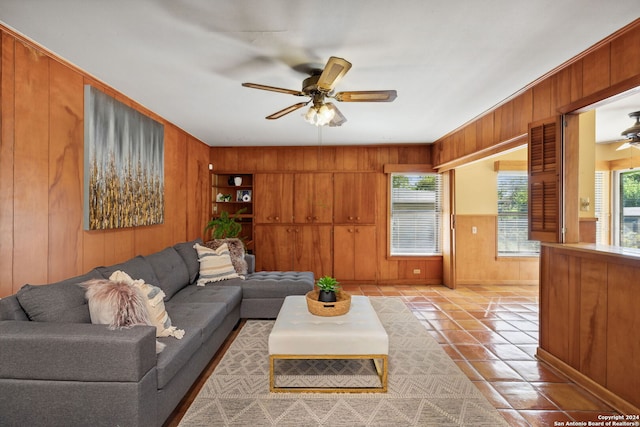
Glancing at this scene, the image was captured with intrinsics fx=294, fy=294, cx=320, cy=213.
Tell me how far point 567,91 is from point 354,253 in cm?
380

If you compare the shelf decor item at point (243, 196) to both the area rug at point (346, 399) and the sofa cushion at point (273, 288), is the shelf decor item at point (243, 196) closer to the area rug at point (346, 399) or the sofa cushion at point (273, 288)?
the sofa cushion at point (273, 288)

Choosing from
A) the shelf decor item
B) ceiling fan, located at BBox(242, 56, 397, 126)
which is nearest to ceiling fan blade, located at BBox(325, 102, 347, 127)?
ceiling fan, located at BBox(242, 56, 397, 126)

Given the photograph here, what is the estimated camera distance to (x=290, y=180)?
5.51 metres

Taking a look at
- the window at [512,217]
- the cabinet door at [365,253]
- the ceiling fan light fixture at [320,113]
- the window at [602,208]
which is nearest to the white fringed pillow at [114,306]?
the ceiling fan light fixture at [320,113]

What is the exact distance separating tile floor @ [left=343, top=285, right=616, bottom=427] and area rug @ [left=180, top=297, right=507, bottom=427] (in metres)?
0.18

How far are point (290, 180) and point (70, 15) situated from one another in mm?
3881

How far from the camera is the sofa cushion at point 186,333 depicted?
6.02 ft

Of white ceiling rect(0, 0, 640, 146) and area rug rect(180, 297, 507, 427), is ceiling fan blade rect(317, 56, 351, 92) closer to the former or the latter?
white ceiling rect(0, 0, 640, 146)

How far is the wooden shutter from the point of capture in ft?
8.44

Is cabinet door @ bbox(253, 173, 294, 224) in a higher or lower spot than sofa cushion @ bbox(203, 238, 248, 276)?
higher

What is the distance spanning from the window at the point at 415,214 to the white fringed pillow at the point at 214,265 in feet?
10.0

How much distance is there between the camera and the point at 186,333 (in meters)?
2.19

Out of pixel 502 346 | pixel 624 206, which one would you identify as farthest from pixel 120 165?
pixel 624 206

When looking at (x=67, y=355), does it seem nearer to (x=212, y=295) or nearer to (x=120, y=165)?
(x=212, y=295)
